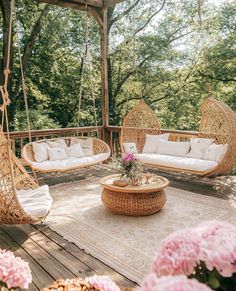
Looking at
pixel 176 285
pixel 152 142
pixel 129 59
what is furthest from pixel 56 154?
pixel 129 59

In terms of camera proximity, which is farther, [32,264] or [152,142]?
[152,142]

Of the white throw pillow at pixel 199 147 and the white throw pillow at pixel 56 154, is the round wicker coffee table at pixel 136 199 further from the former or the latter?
the white throw pillow at pixel 56 154

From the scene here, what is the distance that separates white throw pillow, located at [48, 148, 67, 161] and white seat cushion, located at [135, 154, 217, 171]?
126 cm

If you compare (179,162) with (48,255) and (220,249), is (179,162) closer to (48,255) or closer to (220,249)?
(48,255)

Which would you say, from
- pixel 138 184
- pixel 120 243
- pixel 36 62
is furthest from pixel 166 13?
pixel 120 243

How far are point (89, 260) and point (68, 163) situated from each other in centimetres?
240

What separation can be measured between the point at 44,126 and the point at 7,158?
19.2 ft

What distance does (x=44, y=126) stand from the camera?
8.92 m

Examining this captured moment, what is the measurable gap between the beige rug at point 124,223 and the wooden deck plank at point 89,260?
0.04 metres

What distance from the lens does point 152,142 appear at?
18.7 feet

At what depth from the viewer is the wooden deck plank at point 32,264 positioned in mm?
2289

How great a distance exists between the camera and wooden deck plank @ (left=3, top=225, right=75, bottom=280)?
243 cm

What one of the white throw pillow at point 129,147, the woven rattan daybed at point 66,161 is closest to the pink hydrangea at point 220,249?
the woven rattan daybed at point 66,161

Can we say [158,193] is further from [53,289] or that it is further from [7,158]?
[53,289]
